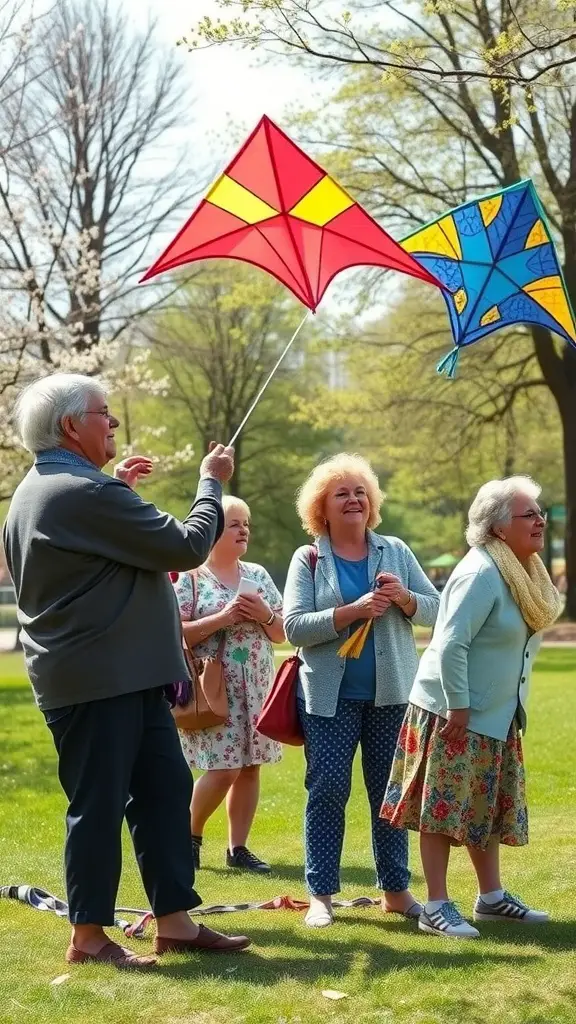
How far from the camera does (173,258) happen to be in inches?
253

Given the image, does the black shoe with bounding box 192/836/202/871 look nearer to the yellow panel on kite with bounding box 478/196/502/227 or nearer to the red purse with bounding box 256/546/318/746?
the red purse with bounding box 256/546/318/746

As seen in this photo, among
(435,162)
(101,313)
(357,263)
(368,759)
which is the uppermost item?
(435,162)

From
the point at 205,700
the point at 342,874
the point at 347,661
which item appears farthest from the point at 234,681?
the point at 347,661

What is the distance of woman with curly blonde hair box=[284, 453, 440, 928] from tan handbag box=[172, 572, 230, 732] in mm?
1159

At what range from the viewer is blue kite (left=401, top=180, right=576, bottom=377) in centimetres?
680

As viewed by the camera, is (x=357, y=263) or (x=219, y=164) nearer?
(x=357, y=263)

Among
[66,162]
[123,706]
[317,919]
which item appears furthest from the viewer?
[66,162]

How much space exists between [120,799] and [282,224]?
3.11 meters

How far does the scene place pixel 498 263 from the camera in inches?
272

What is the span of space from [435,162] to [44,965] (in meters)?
23.9

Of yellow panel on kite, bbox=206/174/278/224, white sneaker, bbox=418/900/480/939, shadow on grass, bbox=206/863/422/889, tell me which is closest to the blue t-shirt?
white sneaker, bbox=418/900/480/939

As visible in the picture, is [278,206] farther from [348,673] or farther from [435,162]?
[435,162]

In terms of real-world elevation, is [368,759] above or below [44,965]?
above

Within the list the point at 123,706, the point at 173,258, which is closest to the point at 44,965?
the point at 123,706
